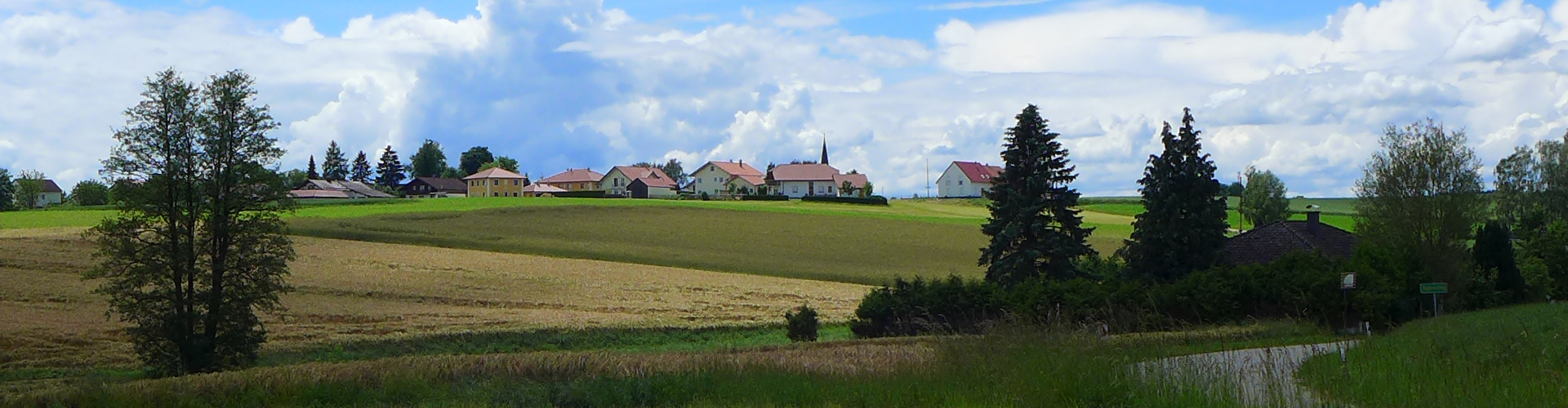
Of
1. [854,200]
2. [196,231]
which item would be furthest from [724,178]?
[196,231]

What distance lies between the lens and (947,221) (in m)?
77.4

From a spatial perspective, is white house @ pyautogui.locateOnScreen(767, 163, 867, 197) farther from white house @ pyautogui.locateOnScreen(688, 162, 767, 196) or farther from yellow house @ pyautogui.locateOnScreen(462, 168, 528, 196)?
yellow house @ pyautogui.locateOnScreen(462, 168, 528, 196)

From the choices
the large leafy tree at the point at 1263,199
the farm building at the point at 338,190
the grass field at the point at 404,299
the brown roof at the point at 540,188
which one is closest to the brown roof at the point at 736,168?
the brown roof at the point at 540,188

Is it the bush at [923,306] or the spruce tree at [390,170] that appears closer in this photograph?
the bush at [923,306]

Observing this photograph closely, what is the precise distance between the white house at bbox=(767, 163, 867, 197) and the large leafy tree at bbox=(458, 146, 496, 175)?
60.8 m

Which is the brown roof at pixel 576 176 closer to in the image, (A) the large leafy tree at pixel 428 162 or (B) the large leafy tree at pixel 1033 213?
(A) the large leafy tree at pixel 428 162

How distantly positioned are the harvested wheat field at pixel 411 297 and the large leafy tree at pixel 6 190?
67.1m

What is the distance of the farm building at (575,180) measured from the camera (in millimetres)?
158625

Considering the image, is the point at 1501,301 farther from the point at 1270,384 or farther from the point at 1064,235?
the point at 1270,384

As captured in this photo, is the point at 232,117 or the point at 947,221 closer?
the point at 232,117

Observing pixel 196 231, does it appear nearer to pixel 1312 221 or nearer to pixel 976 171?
pixel 1312 221

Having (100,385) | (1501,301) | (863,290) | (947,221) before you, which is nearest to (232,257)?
(100,385)

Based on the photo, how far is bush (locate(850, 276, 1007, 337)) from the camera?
27.7 metres

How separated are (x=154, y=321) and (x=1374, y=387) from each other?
1028 inches
